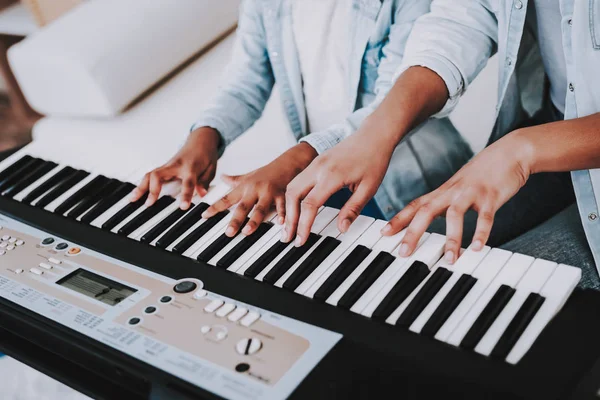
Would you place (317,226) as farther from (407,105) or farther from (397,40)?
(397,40)

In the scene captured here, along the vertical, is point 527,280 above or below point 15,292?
above

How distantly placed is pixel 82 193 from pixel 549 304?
0.76 meters

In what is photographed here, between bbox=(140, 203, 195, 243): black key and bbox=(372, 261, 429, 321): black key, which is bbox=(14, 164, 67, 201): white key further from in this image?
bbox=(372, 261, 429, 321): black key

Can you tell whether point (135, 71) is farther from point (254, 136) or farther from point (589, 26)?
point (589, 26)

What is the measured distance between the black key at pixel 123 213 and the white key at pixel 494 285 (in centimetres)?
56

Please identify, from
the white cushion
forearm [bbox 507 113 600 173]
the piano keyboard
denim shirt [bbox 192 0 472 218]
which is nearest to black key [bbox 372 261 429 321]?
the piano keyboard

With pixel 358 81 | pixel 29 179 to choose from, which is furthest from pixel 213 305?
pixel 358 81

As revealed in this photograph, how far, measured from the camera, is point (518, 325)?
69 cm

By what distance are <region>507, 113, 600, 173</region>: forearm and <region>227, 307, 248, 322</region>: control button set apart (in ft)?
1.41

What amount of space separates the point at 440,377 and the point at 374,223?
29cm

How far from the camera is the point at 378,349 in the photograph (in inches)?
28.1

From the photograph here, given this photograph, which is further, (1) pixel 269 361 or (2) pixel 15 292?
(2) pixel 15 292

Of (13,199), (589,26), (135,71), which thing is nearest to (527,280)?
(589,26)

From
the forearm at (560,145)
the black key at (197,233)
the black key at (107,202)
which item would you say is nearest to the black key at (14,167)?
the black key at (107,202)
